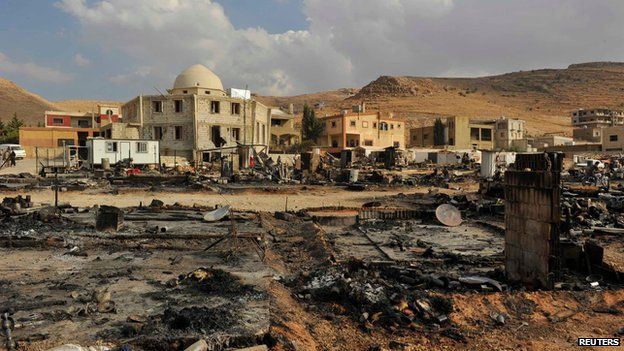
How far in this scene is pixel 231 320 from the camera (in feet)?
17.5

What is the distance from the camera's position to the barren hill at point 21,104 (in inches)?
3925

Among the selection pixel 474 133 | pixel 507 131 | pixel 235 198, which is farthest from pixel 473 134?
pixel 235 198

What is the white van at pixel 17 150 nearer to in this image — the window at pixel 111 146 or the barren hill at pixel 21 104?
the window at pixel 111 146

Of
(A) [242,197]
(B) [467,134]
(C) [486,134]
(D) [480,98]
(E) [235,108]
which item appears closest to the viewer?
(A) [242,197]

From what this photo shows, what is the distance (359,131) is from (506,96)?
84025 millimetres

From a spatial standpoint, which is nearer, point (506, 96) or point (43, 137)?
point (43, 137)

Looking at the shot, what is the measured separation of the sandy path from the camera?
19531mm

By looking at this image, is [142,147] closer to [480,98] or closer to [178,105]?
[178,105]

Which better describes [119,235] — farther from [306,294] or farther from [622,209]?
[622,209]

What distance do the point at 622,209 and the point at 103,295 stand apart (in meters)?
16.8

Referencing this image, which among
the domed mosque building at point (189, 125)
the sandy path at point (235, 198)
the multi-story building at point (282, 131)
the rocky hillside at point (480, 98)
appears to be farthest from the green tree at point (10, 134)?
the sandy path at point (235, 198)

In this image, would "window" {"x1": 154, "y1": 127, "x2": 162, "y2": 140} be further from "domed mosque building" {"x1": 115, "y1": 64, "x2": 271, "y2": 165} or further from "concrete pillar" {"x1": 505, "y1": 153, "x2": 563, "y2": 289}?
"concrete pillar" {"x1": 505, "y1": 153, "x2": 563, "y2": 289}

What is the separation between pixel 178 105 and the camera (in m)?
45.0

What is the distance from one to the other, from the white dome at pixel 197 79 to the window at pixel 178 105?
466cm
